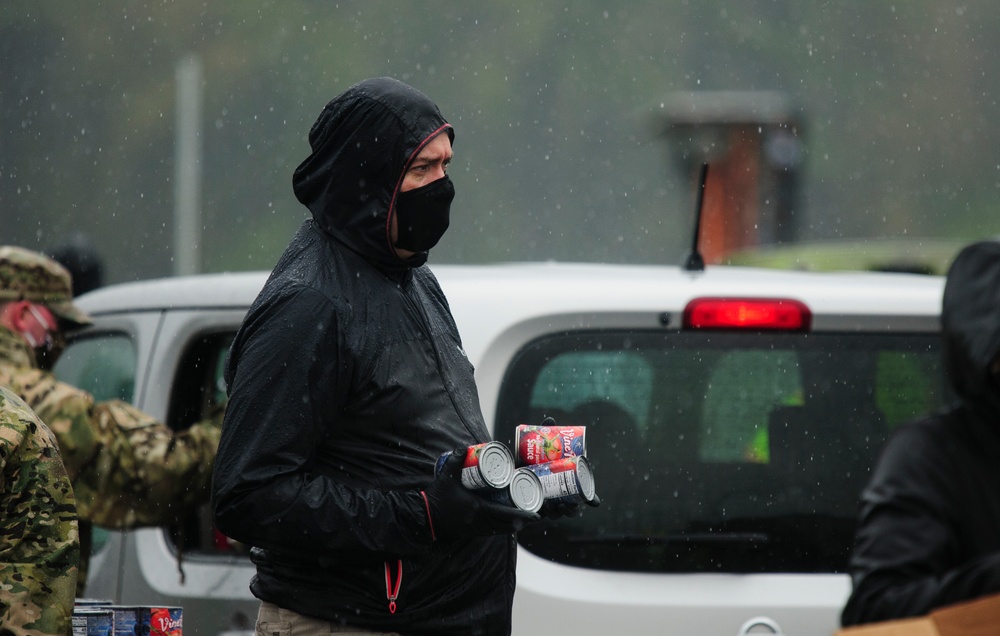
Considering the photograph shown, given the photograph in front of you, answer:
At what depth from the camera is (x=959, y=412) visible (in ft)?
7.86

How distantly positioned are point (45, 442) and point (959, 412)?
1950 millimetres

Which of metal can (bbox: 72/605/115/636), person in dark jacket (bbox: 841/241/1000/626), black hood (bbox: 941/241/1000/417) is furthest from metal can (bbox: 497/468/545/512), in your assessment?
metal can (bbox: 72/605/115/636)

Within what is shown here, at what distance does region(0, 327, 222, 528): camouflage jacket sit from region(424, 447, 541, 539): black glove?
1431 mm

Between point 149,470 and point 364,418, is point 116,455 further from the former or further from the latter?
point 364,418

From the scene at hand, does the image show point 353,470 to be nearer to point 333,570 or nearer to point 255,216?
point 333,570

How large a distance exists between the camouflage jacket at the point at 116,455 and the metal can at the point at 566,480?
1.48m

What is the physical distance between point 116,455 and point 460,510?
5.15 ft

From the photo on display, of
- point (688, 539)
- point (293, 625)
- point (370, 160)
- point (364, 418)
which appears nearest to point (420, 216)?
point (370, 160)

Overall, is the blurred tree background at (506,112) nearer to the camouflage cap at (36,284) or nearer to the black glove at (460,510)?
the camouflage cap at (36,284)

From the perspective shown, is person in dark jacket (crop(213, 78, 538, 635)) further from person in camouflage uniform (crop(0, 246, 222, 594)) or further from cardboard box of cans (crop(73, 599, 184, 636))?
person in camouflage uniform (crop(0, 246, 222, 594))

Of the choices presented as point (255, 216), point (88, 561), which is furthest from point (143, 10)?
point (88, 561)

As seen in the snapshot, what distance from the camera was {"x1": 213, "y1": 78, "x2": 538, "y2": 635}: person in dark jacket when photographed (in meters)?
3.03

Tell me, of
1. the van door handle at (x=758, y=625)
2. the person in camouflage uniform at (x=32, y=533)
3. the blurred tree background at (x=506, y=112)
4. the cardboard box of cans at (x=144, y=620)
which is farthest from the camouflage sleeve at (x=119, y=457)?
the blurred tree background at (x=506, y=112)

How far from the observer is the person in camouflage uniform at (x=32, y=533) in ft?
10.6
